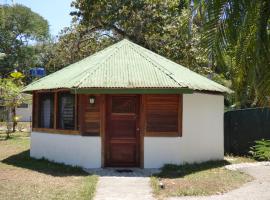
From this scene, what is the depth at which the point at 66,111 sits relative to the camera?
1405cm

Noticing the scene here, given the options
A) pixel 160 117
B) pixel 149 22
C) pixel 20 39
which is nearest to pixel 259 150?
pixel 160 117

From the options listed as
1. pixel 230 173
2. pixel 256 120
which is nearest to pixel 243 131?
pixel 256 120

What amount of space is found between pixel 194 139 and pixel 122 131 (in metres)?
2.35

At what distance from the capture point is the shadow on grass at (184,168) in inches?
473

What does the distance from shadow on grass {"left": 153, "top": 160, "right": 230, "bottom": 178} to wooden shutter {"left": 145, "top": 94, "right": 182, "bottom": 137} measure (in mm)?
980

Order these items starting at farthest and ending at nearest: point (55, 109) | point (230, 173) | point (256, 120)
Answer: point (256, 120) → point (55, 109) → point (230, 173)

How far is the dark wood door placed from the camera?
13.3m

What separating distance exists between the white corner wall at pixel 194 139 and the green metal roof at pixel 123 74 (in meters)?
0.63

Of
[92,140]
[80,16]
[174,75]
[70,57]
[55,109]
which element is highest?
[80,16]

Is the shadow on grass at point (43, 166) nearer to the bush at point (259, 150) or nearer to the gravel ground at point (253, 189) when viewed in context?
the gravel ground at point (253, 189)

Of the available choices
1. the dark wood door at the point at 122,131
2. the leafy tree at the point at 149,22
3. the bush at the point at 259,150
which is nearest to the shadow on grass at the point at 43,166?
the dark wood door at the point at 122,131

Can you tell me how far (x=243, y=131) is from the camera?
1616 centimetres

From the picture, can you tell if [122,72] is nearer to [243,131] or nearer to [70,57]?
[243,131]

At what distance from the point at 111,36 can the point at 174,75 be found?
43.9 ft
